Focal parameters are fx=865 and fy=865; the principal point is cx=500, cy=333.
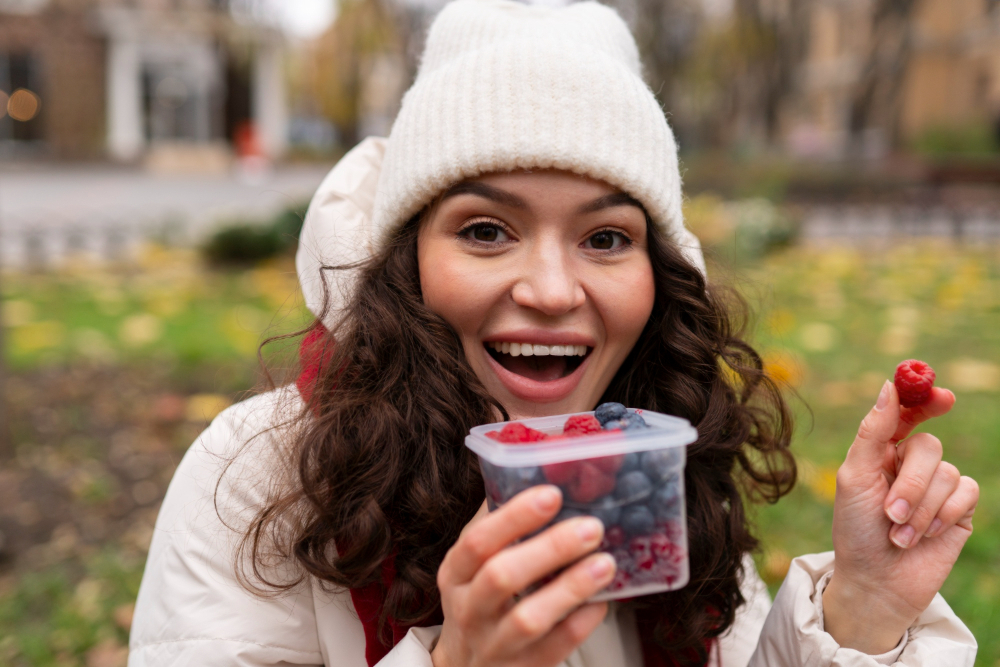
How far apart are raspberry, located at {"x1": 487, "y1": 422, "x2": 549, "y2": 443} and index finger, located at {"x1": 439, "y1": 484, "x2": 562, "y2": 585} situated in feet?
0.30

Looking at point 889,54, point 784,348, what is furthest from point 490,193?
point 889,54

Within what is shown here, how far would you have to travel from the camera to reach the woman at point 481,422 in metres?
1.50

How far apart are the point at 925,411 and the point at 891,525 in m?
0.21

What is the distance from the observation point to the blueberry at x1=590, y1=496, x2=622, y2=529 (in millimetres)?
1104

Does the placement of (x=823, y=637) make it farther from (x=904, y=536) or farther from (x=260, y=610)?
(x=260, y=610)

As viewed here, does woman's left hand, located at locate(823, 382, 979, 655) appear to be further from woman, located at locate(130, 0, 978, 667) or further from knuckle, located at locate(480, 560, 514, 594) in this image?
knuckle, located at locate(480, 560, 514, 594)

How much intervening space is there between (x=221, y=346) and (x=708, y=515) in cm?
450

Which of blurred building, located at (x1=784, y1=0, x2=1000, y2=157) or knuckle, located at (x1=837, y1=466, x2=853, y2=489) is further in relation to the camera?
blurred building, located at (x1=784, y1=0, x2=1000, y2=157)

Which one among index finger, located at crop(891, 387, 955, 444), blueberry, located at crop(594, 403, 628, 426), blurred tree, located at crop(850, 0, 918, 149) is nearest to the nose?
blueberry, located at crop(594, 403, 628, 426)

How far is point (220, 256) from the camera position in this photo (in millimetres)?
9023

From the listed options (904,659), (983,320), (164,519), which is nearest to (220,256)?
(983,320)

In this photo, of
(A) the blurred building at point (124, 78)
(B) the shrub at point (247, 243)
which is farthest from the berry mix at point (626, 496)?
(A) the blurred building at point (124, 78)

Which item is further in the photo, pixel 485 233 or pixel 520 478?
pixel 485 233

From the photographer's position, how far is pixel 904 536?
4.84 ft
